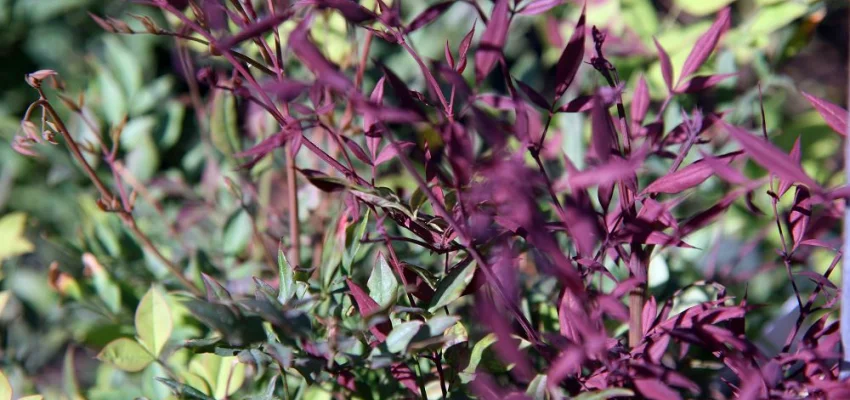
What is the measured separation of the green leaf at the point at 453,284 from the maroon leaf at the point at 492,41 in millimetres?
164

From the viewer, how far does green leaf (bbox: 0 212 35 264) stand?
3.52 ft

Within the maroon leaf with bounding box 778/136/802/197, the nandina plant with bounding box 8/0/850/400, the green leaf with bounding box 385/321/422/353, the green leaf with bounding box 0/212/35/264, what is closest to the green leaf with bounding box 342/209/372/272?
the nandina plant with bounding box 8/0/850/400

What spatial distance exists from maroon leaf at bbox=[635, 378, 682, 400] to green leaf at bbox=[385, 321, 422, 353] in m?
0.16

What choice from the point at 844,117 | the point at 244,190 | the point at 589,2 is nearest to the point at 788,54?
the point at 589,2

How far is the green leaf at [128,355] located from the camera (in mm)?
736

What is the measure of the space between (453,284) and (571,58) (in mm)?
197

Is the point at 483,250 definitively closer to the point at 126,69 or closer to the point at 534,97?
the point at 534,97

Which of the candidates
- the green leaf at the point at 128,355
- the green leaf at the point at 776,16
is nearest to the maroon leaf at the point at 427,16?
the green leaf at the point at 128,355

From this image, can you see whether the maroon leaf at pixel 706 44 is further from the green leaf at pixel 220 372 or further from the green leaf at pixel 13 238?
the green leaf at pixel 13 238

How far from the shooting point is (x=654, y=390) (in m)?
0.51

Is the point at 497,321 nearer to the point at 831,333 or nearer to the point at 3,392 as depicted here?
the point at 831,333

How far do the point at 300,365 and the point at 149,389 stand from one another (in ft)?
1.12

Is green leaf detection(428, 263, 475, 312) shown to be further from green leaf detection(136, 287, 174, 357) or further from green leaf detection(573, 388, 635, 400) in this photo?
green leaf detection(136, 287, 174, 357)

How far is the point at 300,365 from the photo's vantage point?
0.55 m
